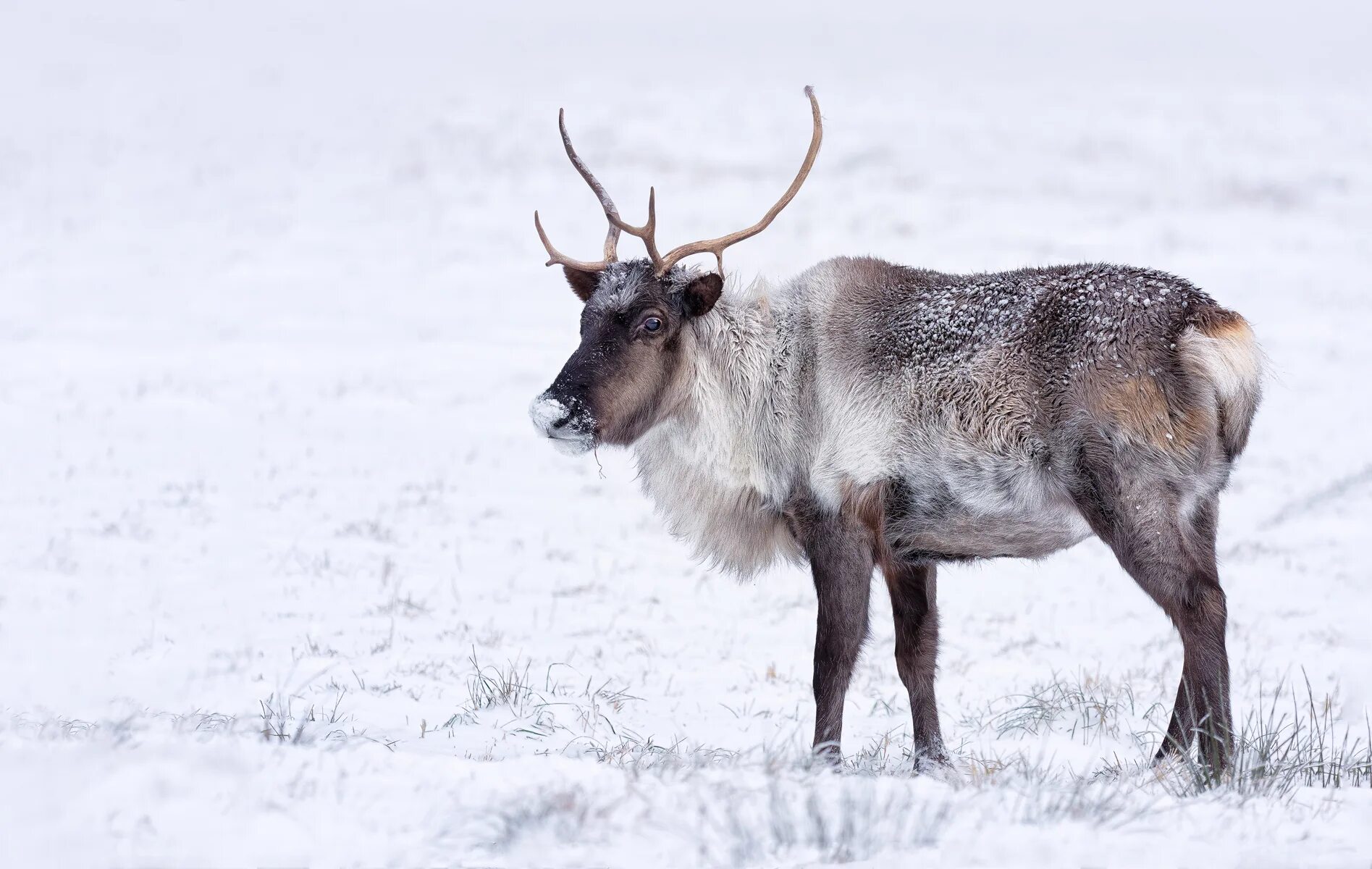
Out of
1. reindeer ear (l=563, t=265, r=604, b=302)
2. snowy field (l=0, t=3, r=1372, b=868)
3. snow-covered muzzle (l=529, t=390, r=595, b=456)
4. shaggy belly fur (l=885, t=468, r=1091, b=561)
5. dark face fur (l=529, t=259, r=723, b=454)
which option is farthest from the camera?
reindeer ear (l=563, t=265, r=604, b=302)

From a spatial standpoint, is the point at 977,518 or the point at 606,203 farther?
the point at 606,203

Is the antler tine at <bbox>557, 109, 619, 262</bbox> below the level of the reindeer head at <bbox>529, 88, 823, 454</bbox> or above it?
above

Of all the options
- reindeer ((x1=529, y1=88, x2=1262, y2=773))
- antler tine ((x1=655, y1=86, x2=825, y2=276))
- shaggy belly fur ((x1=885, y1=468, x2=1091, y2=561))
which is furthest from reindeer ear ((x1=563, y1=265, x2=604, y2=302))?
shaggy belly fur ((x1=885, y1=468, x2=1091, y2=561))

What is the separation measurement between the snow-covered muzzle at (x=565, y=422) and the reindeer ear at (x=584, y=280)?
2.66 feet

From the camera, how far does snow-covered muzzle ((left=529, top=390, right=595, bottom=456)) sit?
5391mm

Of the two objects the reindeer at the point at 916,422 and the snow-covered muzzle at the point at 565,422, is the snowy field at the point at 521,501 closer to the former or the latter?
the reindeer at the point at 916,422

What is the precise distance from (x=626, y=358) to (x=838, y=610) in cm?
144

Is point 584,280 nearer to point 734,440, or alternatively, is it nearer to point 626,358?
point 626,358

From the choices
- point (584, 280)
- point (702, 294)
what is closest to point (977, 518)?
point (702, 294)

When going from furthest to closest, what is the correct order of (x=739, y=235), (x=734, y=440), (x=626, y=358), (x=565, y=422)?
(x=739, y=235), (x=734, y=440), (x=626, y=358), (x=565, y=422)

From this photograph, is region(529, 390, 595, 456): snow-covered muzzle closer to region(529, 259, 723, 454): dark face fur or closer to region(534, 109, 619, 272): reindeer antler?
region(529, 259, 723, 454): dark face fur

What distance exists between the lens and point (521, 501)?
11289 millimetres

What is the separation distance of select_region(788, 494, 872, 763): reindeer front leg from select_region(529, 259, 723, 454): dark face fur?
994 millimetres

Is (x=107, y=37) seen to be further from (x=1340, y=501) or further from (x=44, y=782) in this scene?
(x=44, y=782)
